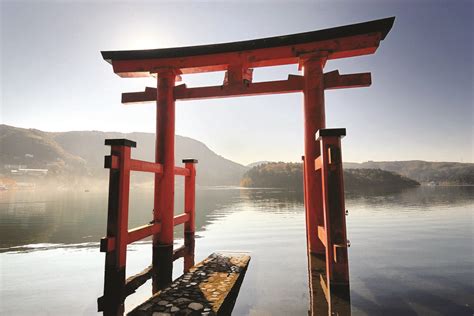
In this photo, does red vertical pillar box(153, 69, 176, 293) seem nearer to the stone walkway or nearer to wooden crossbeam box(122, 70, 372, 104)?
wooden crossbeam box(122, 70, 372, 104)

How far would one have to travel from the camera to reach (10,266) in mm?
6250

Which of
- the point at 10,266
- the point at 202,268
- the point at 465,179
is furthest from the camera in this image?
the point at 465,179

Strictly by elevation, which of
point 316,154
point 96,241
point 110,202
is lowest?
point 96,241

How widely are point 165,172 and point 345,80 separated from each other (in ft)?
15.1

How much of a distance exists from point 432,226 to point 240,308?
12858 millimetres

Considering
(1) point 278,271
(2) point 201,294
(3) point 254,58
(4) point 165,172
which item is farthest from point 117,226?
(3) point 254,58

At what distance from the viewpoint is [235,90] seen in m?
5.82

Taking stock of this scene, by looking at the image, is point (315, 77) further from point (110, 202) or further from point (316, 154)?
point (110, 202)

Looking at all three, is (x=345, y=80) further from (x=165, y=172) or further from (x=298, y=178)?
(x=298, y=178)

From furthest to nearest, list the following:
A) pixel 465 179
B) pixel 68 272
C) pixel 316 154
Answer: pixel 465 179 → pixel 68 272 → pixel 316 154

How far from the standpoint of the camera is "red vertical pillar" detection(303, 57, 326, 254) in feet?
16.5

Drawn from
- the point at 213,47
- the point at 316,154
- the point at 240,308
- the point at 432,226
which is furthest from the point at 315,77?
the point at 432,226

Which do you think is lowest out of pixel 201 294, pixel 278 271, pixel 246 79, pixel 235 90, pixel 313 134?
pixel 278 271

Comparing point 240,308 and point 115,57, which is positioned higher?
point 115,57
